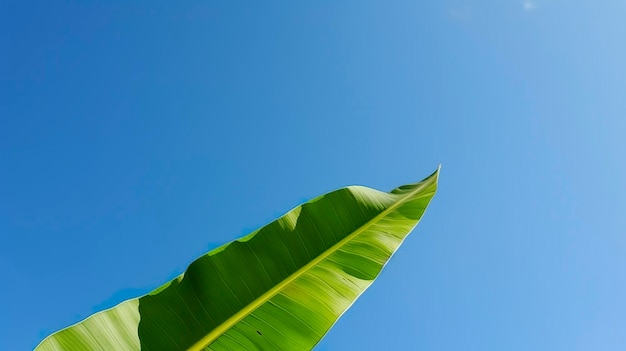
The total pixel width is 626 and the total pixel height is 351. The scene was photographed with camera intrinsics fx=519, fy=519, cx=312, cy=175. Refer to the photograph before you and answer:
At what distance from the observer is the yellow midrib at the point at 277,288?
160 cm

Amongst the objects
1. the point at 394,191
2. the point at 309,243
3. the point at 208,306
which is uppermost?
the point at 394,191

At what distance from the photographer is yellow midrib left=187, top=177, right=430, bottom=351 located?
160cm

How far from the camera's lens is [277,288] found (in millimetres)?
1774

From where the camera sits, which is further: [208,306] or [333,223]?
[333,223]

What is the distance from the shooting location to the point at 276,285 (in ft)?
5.84

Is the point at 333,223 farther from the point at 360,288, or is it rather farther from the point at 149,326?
the point at 149,326

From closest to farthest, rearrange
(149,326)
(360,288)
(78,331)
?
(78,331)
(149,326)
(360,288)

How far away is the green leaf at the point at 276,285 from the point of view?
1551 mm

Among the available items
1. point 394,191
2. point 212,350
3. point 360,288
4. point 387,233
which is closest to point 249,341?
point 212,350

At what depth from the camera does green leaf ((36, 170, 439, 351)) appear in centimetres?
155

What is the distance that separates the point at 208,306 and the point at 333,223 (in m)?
0.54

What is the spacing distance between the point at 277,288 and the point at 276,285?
1cm

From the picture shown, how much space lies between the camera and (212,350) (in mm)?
1590

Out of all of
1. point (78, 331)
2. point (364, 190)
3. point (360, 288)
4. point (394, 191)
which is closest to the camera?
point (78, 331)
